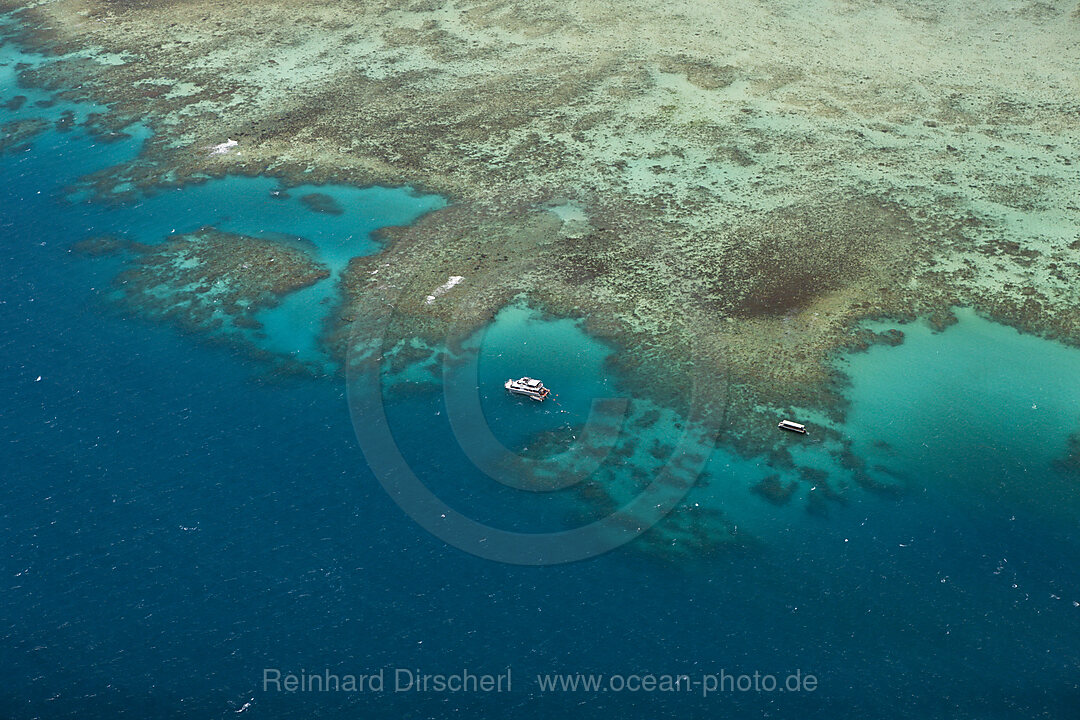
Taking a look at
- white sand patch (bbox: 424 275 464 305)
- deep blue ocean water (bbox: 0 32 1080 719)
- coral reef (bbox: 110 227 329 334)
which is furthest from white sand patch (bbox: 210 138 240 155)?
white sand patch (bbox: 424 275 464 305)

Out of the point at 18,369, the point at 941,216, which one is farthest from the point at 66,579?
the point at 941,216

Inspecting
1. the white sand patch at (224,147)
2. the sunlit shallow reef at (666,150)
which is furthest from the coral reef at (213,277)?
the white sand patch at (224,147)

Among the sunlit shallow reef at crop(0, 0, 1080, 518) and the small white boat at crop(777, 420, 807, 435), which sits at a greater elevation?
the sunlit shallow reef at crop(0, 0, 1080, 518)

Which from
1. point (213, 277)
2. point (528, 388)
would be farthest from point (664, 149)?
point (213, 277)

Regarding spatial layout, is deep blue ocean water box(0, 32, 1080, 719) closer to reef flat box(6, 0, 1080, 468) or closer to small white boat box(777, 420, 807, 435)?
small white boat box(777, 420, 807, 435)

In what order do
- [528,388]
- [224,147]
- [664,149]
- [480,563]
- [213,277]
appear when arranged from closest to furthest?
[480,563], [528,388], [213,277], [664,149], [224,147]

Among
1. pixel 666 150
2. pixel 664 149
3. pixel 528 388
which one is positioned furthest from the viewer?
pixel 664 149

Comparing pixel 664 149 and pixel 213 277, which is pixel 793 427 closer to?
pixel 664 149
